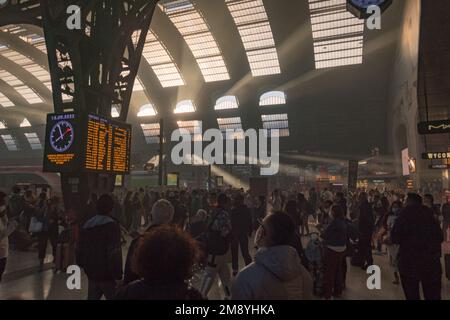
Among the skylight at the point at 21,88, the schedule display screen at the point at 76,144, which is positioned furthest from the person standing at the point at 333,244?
the skylight at the point at 21,88

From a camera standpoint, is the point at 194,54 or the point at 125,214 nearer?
the point at 125,214

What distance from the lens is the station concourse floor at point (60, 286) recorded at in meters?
5.69

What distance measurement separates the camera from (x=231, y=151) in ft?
139

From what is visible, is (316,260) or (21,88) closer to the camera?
(316,260)

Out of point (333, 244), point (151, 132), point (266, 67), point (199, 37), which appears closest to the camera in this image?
point (333, 244)

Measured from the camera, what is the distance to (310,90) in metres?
37.4

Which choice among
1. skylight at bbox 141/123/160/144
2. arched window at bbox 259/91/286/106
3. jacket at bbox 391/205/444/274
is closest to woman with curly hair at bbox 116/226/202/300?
jacket at bbox 391/205/444/274

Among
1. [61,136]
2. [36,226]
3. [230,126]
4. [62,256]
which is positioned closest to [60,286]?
[62,256]

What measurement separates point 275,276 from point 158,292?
0.78 m

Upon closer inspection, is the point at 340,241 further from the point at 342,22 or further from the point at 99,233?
the point at 342,22

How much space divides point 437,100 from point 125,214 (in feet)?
55.2

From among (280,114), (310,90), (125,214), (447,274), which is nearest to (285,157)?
(280,114)

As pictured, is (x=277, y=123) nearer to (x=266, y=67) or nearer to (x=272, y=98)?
(x=272, y=98)

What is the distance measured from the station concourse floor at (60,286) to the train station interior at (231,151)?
51 millimetres
